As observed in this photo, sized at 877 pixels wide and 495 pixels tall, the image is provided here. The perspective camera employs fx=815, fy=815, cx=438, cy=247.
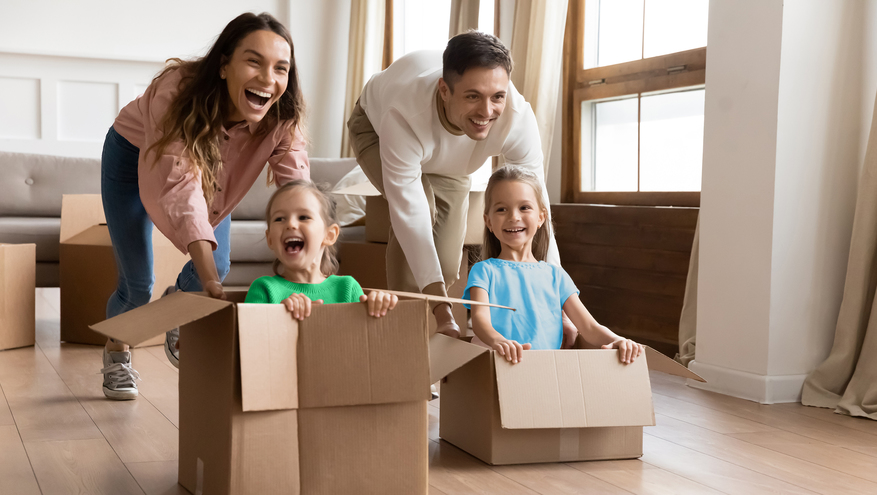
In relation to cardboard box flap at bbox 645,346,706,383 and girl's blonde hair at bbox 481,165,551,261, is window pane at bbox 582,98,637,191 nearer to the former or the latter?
girl's blonde hair at bbox 481,165,551,261

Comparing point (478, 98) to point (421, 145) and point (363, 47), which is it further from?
point (363, 47)

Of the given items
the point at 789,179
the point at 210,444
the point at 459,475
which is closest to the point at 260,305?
the point at 210,444

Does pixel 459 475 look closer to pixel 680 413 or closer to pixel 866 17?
pixel 680 413

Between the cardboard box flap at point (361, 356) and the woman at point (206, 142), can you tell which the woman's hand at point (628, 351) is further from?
the woman at point (206, 142)

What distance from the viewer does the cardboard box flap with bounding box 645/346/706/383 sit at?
5.53 feet

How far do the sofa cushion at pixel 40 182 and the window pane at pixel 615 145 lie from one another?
2.59 m

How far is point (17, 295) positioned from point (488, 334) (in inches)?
84.4

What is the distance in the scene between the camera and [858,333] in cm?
227

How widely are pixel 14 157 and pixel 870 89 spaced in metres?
3.89

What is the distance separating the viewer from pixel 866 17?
233 cm

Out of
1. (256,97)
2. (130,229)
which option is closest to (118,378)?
(130,229)

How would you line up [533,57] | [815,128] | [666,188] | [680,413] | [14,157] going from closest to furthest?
[680,413] < [815,128] < [666,188] < [533,57] < [14,157]

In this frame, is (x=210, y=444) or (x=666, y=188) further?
(x=666, y=188)

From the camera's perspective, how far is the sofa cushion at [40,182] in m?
4.11
